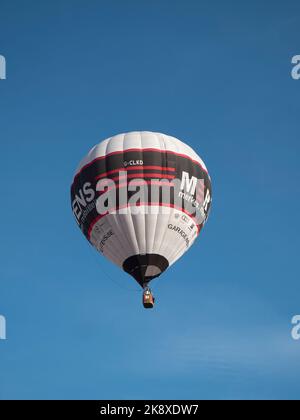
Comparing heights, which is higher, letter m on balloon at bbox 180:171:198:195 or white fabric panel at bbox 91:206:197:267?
letter m on balloon at bbox 180:171:198:195

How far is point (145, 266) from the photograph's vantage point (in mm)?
34156

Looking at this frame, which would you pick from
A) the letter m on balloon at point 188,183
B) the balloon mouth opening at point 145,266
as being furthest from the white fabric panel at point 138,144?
the balloon mouth opening at point 145,266

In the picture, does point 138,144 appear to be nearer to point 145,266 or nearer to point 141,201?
point 141,201

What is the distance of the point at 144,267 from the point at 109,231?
1.96m

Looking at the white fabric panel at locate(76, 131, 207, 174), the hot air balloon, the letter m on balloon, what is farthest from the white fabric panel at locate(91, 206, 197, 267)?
the white fabric panel at locate(76, 131, 207, 174)

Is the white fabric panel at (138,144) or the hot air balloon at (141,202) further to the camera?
the white fabric panel at (138,144)

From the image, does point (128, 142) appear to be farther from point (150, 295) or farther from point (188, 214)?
point (150, 295)

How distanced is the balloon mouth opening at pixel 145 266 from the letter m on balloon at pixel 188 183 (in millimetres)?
2787

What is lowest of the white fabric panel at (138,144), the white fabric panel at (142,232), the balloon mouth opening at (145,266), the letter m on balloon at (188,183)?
the balloon mouth opening at (145,266)

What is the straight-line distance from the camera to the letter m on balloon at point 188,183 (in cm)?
3466

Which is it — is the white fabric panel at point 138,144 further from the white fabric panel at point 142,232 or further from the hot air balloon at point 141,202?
the white fabric panel at point 142,232

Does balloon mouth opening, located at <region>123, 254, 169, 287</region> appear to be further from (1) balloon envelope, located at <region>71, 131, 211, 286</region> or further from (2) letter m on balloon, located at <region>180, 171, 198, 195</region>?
(2) letter m on balloon, located at <region>180, 171, 198, 195</region>

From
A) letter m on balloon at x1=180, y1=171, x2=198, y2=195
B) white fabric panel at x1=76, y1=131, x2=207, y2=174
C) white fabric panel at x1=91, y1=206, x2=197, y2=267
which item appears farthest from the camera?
white fabric panel at x1=76, y1=131, x2=207, y2=174

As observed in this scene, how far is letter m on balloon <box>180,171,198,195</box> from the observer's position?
34.7 metres
